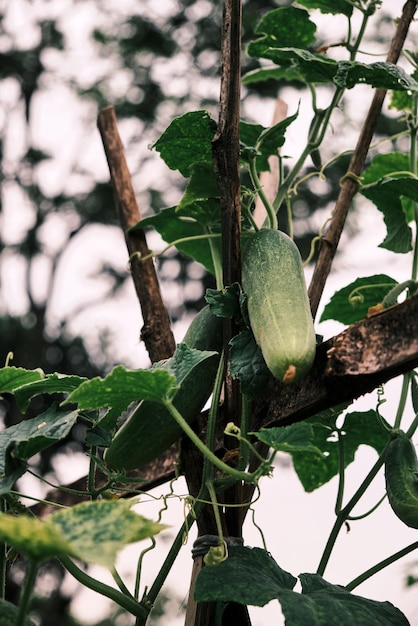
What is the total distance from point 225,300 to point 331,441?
326 mm

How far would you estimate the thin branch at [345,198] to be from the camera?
861 mm

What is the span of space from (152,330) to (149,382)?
0.33 meters

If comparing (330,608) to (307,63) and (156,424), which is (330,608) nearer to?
(156,424)

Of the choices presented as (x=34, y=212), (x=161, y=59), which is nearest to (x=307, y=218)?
(x=161, y=59)

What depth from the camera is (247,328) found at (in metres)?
0.68

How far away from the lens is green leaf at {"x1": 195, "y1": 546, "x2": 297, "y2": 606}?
1.91ft

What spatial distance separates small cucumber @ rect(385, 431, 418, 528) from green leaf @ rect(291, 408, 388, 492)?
A: 0.11 m

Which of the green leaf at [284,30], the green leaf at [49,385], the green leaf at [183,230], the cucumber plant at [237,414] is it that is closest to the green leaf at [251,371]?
the cucumber plant at [237,414]

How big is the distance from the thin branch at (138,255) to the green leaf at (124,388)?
0.28 meters

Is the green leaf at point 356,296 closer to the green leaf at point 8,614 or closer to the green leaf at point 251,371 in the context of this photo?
the green leaf at point 251,371

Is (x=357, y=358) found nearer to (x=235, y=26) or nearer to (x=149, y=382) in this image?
(x=149, y=382)

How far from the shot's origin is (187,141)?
30.2 inches

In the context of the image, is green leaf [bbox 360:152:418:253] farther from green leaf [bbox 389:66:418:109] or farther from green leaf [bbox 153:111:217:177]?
green leaf [bbox 153:111:217:177]

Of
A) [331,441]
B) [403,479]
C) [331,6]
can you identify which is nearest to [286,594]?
[403,479]
